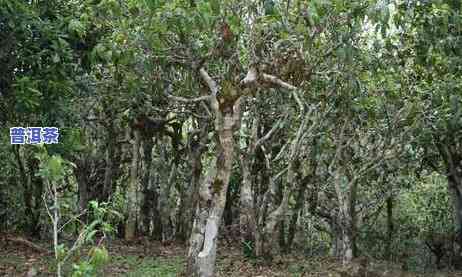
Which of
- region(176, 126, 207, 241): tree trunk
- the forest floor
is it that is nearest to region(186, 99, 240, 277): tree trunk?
the forest floor

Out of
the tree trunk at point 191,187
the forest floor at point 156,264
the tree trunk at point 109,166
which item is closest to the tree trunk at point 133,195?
the tree trunk at point 109,166

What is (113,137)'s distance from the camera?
13992 mm

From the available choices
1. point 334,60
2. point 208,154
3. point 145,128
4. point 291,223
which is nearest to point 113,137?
Result: point 145,128

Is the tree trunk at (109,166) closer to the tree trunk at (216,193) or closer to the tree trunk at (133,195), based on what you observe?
the tree trunk at (133,195)

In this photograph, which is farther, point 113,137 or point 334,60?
point 113,137

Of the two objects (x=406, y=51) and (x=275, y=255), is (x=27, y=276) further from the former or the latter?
(x=406, y=51)

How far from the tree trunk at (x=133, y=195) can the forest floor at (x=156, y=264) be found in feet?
3.96

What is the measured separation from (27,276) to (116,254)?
289 centimetres

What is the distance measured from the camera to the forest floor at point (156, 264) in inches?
360

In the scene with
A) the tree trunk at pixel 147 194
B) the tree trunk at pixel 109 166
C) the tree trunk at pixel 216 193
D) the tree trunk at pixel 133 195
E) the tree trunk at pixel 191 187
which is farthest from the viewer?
the tree trunk at pixel 109 166

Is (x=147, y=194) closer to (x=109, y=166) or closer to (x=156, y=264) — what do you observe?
(x=109, y=166)

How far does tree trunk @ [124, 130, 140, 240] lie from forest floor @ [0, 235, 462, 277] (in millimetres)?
1208

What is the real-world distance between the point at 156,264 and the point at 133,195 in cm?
320

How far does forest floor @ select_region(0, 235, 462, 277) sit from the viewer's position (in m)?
9.14
